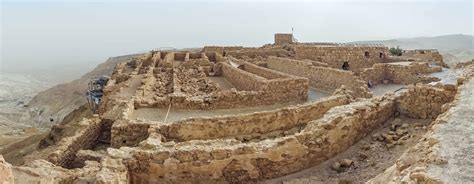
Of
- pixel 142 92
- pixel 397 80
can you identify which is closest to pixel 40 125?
pixel 142 92

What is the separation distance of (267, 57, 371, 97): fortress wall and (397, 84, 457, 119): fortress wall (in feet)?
21.5

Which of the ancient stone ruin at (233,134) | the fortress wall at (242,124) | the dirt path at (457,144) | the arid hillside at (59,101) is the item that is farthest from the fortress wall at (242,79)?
the arid hillside at (59,101)

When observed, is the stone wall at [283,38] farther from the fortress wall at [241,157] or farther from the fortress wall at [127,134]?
the fortress wall at [241,157]

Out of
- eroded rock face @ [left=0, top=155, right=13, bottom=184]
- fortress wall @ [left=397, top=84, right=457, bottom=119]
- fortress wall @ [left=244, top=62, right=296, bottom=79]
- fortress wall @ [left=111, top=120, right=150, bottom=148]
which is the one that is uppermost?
fortress wall @ [left=397, top=84, right=457, bottom=119]

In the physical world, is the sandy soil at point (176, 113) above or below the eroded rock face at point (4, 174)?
below

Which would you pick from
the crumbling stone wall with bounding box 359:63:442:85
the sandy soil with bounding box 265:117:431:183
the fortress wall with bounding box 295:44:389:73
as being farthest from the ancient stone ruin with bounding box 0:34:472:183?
the fortress wall with bounding box 295:44:389:73

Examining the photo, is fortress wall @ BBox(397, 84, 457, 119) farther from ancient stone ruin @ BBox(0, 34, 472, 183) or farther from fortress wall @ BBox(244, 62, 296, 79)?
fortress wall @ BBox(244, 62, 296, 79)

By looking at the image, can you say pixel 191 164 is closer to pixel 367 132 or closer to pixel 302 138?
pixel 302 138

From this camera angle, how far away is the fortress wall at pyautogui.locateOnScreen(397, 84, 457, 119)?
8.84 m

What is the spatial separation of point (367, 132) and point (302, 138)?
174 cm

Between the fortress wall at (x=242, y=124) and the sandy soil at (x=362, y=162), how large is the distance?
8.85 ft

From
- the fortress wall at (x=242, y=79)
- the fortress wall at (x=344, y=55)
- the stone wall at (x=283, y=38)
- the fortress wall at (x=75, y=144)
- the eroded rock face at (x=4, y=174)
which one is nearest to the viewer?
the eroded rock face at (x=4, y=174)

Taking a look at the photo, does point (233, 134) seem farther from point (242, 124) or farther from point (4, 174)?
point (4, 174)

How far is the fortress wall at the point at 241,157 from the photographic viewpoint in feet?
25.1
